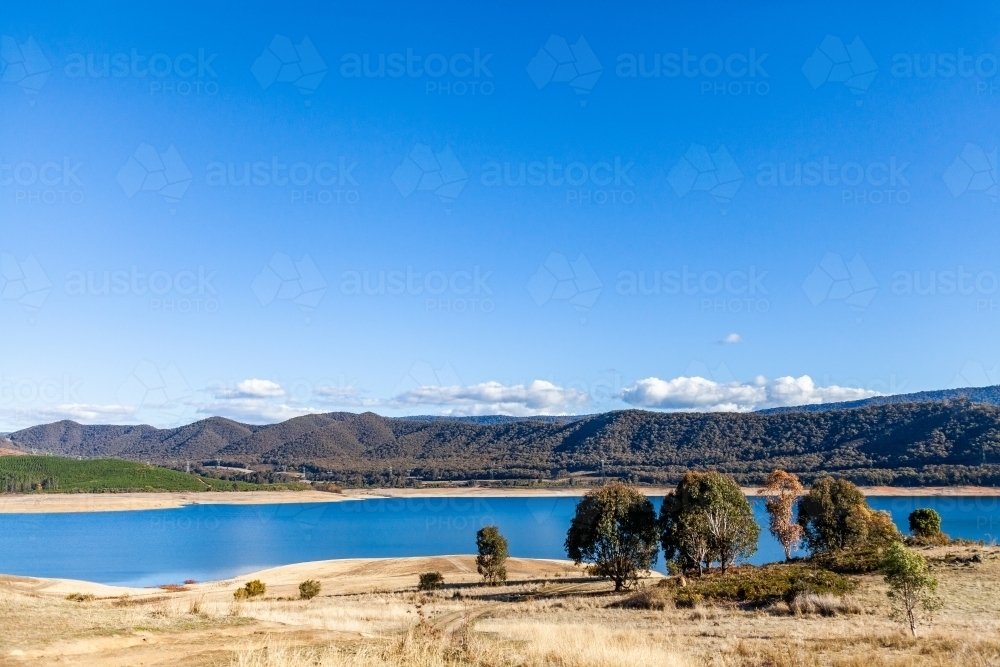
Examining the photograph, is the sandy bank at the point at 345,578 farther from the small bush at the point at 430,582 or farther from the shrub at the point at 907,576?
the shrub at the point at 907,576

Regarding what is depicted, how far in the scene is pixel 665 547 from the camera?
41.1m

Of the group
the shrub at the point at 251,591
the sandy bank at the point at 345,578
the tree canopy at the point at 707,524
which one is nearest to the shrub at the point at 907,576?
the tree canopy at the point at 707,524

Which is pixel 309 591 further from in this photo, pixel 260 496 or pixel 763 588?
pixel 260 496

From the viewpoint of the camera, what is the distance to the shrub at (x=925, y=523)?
143 feet

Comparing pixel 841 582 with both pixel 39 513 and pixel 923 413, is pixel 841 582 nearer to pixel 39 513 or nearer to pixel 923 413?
pixel 39 513

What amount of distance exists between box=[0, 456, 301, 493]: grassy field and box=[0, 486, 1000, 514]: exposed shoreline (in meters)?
7.81

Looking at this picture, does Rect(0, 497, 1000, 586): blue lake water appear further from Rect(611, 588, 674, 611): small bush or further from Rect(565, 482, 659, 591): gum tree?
Rect(611, 588, 674, 611): small bush

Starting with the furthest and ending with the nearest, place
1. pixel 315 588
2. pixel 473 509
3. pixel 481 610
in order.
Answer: pixel 473 509
pixel 315 588
pixel 481 610

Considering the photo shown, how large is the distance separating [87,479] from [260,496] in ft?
162

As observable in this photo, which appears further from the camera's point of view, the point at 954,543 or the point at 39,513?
the point at 39,513

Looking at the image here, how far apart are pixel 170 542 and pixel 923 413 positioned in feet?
594

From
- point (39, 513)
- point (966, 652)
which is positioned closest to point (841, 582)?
point (966, 652)

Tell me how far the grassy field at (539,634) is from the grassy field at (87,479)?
175 meters

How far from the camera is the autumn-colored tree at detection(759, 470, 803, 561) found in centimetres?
4712
